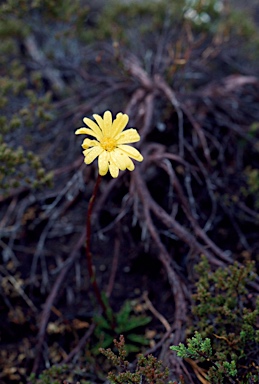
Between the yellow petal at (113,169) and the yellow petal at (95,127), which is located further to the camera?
the yellow petal at (95,127)

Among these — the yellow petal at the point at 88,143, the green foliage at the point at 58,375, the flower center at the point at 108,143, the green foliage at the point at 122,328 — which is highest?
the flower center at the point at 108,143

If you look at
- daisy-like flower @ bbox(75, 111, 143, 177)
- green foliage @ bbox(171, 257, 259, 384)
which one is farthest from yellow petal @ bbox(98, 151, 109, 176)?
green foliage @ bbox(171, 257, 259, 384)

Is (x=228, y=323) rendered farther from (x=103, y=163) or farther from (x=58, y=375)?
(x=103, y=163)

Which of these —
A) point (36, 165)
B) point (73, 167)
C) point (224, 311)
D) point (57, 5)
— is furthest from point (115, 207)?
point (57, 5)

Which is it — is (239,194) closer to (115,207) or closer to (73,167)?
(115,207)

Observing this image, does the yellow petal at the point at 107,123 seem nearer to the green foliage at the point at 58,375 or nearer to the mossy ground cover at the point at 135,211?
the mossy ground cover at the point at 135,211

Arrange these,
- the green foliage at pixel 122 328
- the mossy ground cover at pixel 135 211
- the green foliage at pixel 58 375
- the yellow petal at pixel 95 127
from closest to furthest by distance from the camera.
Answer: the yellow petal at pixel 95 127 < the green foliage at pixel 58 375 < the mossy ground cover at pixel 135 211 < the green foliage at pixel 122 328

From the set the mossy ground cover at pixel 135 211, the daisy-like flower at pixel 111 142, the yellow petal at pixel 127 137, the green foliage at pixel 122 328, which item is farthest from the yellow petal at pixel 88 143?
the green foliage at pixel 122 328

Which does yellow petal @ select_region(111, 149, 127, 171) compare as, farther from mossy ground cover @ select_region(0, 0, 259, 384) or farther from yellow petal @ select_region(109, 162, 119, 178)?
mossy ground cover @ select_region(0, 0, 259, 384)
